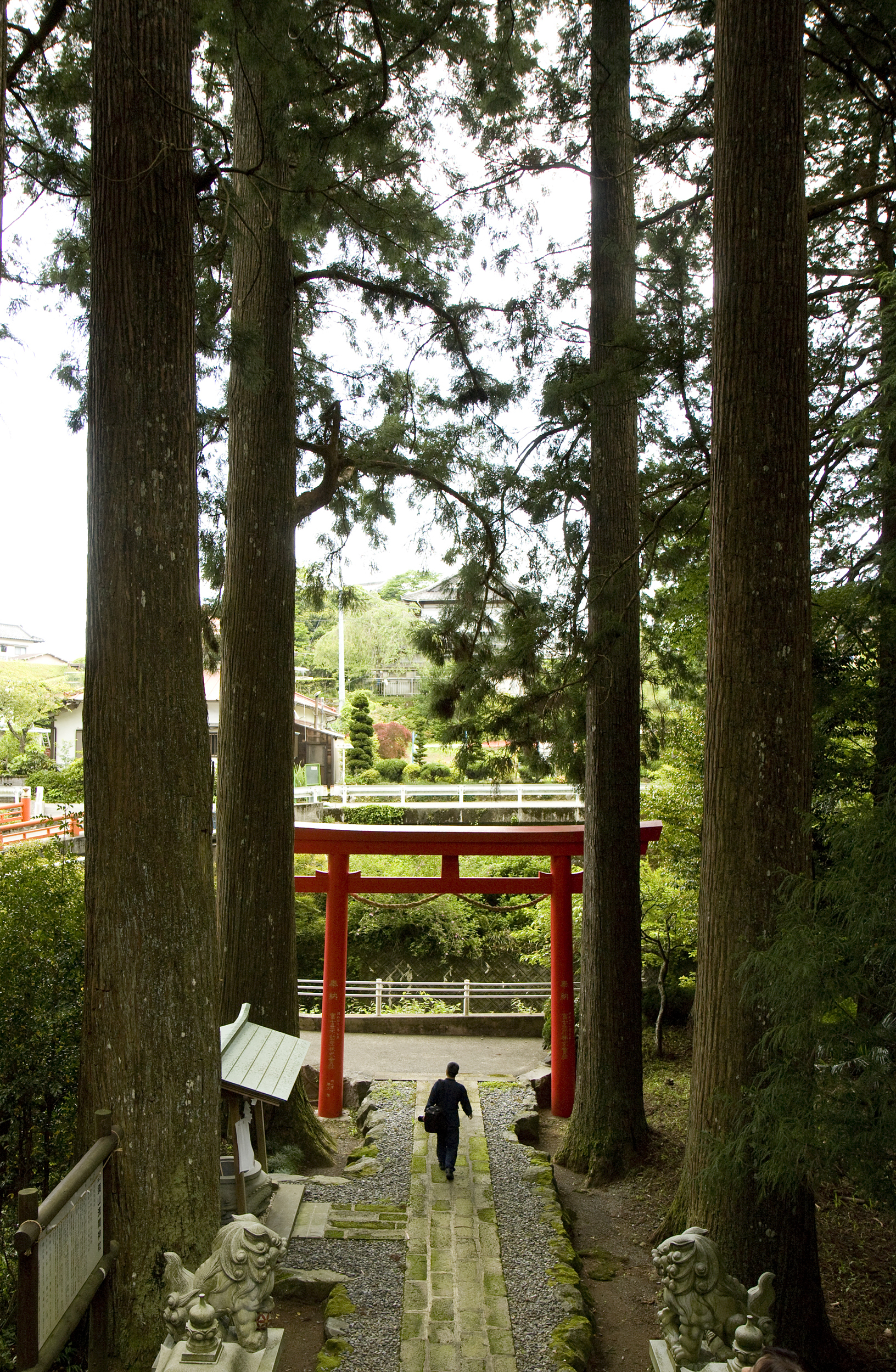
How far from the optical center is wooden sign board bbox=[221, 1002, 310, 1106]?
5145 mm

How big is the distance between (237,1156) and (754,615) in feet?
13.4

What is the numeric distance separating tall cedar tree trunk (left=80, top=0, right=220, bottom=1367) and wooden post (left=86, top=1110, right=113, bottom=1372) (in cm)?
5

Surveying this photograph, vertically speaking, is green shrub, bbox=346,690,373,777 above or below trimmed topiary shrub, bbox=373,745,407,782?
above

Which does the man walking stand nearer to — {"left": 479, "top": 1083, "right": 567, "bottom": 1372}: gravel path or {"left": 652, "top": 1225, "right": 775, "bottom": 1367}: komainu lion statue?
{"left": 479, "top": 1083, "right": 567, "bottom": 1372}: gravel path

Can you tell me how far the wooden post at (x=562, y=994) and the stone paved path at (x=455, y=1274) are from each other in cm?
188

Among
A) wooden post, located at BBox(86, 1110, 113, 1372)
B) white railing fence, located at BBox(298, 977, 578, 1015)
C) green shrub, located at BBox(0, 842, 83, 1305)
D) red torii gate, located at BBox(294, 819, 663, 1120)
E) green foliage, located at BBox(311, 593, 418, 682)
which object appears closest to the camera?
wooden post, located at BBox(86, 1110, 113, 1372)

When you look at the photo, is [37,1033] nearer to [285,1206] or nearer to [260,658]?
[285,1206]

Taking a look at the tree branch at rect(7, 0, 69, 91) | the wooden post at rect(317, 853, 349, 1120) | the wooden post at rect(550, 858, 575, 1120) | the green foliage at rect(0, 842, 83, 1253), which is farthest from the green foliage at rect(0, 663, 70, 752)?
the green foliage at rect(0, 842, 83, 1253)

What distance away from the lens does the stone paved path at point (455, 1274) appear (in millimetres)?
4582

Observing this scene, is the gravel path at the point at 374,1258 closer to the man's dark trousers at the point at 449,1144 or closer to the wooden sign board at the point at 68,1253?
the man's dark trousers at the point at 449,1144

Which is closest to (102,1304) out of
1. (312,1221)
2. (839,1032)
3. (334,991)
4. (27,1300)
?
(27,1300)

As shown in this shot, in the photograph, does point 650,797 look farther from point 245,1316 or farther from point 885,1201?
point 245,1316

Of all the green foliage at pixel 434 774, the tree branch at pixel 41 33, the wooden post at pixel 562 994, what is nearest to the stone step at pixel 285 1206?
the wooden post at pixel 562 994

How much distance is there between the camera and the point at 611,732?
778 centimetres
